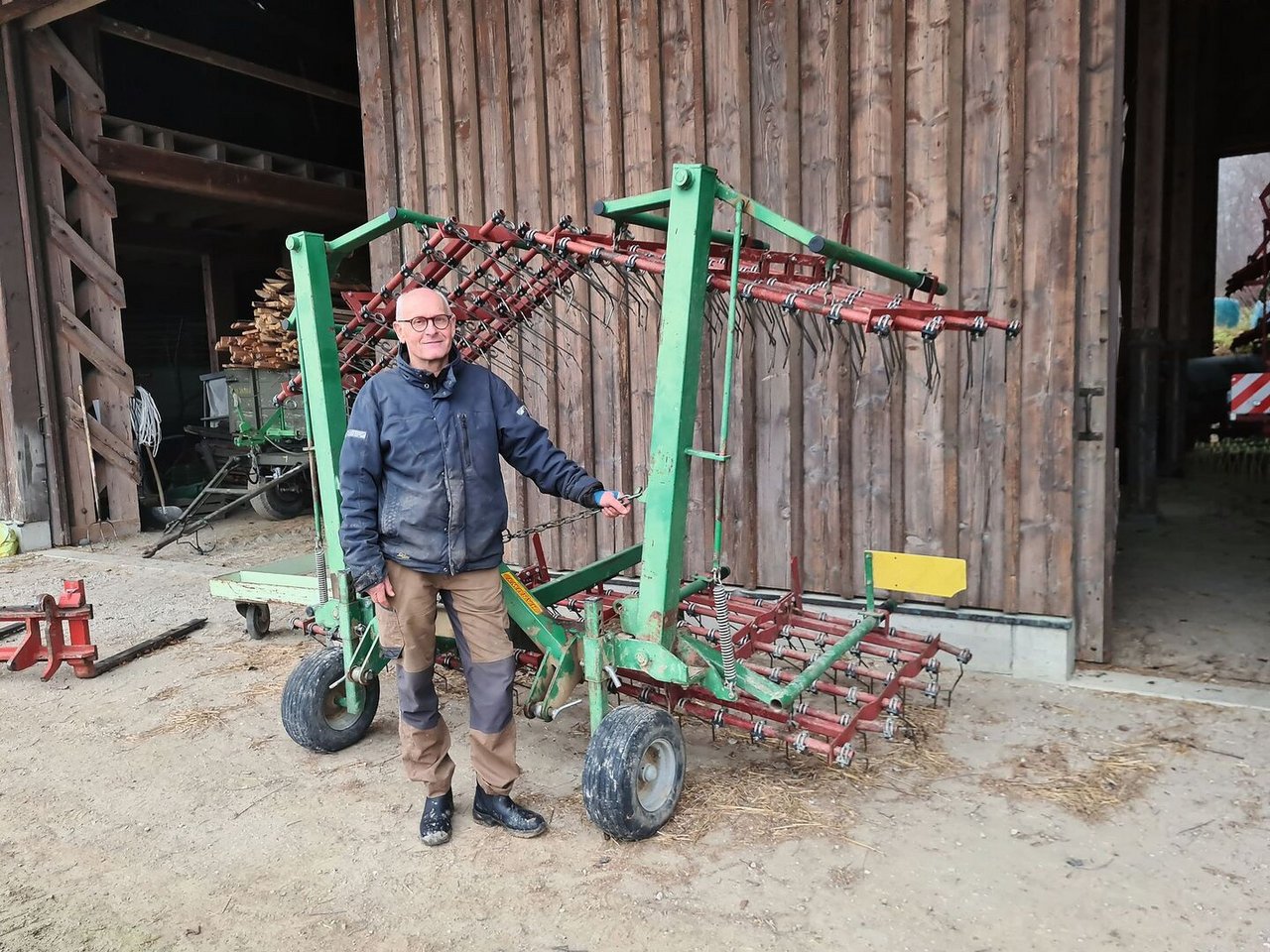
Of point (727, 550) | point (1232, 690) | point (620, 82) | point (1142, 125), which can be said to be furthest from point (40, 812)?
point (1142, 125)

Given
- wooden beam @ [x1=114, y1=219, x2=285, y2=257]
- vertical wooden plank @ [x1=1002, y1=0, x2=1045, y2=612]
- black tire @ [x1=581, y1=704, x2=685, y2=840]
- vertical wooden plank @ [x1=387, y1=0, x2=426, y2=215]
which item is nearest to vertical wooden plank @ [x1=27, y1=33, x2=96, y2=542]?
wooden beam @ [x1=114, y1=219, x2=285, y2=257]

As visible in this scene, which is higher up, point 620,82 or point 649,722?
point 620,82

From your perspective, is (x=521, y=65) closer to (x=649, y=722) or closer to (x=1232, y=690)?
(x=649, y=722)

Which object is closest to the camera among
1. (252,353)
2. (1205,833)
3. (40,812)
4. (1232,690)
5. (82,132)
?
(1205,833)

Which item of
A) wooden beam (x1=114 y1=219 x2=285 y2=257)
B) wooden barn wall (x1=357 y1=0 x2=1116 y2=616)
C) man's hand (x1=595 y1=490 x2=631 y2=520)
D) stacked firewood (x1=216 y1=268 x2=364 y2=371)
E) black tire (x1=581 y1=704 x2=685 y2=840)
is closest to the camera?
black tire (x1=581 y1=704 x2=685 y2=840)

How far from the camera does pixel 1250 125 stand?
11992mm

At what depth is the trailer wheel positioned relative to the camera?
Result: 5.17 meters

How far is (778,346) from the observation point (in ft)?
15.5

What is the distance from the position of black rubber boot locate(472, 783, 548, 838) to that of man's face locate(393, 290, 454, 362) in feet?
4.70

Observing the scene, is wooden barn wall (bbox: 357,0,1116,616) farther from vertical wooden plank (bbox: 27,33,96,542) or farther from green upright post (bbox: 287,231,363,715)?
vertical wooden plank (bbox: 27,33,96,542)

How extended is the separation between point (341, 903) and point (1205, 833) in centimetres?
263

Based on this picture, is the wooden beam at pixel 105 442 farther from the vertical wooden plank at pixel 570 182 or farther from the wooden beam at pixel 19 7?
the vertical wooden plank at pixel 570 182

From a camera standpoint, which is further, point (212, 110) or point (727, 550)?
point (212, 110)

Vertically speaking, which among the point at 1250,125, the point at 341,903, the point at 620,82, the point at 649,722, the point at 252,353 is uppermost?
the point at 1250,125
